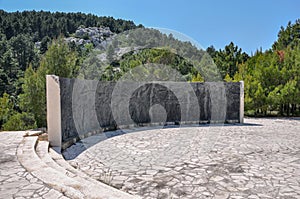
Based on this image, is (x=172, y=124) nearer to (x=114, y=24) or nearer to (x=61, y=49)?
(x=61, y=49)

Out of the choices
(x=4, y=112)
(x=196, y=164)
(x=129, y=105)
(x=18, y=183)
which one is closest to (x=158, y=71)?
(x=4, y=112)

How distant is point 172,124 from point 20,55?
36806 mm

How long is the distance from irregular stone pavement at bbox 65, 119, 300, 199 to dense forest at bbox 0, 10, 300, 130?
6.17 m

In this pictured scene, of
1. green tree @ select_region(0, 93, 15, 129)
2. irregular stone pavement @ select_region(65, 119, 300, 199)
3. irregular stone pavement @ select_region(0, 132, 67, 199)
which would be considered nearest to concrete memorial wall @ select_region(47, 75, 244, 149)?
irregular stone pavement @ select_region(65, 119, 300, 199)

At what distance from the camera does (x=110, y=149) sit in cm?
596

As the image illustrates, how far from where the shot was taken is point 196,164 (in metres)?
4.71

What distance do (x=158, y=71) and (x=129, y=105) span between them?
1302cm

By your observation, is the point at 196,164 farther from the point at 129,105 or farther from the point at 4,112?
the point at 4,112

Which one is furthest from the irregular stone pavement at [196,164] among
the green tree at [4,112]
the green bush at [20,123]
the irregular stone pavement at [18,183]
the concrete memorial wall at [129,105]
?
the green tree at [4,112]

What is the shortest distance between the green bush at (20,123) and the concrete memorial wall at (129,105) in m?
8.45

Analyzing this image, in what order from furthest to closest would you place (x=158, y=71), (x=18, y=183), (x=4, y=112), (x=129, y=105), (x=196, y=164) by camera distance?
(x=158, y=71) → (x=4, y=112) → (x=129, y=105) → (x=196, y=164) → (x=18, y=183)

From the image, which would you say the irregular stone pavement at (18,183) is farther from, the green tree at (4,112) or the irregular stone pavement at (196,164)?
the green tree at (4,112)

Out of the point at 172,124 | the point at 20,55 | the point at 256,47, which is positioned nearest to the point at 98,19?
the point at 20,55

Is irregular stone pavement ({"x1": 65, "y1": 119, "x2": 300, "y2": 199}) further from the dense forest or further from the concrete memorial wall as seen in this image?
the dense forest
